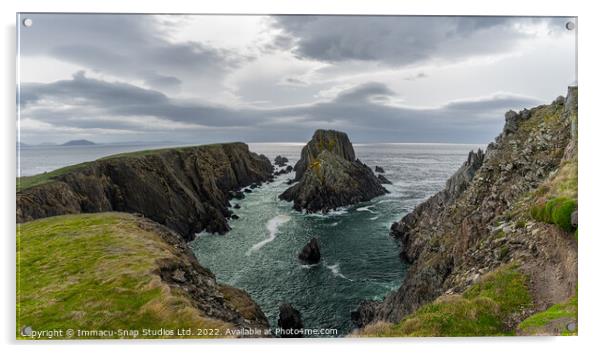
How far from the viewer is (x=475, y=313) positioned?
7.43m

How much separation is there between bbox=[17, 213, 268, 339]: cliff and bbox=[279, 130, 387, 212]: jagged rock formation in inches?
255

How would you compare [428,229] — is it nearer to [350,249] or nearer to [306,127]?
[350,249]

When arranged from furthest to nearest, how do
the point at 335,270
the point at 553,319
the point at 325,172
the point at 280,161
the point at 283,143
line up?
1. the point at 335,270
2. the point at 325,172
3. the point at 280,161
4. the point at 283,143
5. the point at 553,319

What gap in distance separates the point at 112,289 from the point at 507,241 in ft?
42.0

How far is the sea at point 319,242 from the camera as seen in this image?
12.8 meters

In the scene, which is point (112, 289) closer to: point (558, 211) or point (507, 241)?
point (507, 241)

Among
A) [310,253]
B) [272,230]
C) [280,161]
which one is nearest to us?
[280,161]

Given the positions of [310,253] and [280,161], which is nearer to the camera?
[280,161]

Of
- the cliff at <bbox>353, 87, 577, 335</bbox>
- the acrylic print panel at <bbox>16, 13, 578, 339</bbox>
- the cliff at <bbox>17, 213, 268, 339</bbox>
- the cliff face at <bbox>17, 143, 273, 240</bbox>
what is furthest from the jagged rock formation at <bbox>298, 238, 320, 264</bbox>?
the cliff at <bbox>17, 213, 268, 339</bbox>

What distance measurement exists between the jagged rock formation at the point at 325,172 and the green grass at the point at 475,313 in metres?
6.54

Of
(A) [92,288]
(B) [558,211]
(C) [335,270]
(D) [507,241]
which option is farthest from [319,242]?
(A) [92,288]

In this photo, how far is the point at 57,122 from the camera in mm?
9719

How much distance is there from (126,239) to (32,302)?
10.0ft

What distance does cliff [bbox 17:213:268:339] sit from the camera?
7.46 meters
